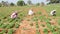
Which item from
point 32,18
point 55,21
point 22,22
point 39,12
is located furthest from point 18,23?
point 39,12

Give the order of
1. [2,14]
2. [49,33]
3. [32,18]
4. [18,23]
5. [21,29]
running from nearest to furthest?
[49,33] < [21,29] < [18,23] < [32,18] < [2,14]

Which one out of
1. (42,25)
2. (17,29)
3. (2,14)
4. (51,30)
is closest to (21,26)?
(17,29)

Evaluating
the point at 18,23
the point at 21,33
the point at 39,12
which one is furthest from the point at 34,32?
the point at 39,12

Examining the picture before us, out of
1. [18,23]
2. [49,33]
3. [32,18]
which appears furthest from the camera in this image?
[32,18]

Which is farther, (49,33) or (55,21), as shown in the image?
(55,21)

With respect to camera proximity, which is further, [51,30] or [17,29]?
[17,29]

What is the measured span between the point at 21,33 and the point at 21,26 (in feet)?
4.71

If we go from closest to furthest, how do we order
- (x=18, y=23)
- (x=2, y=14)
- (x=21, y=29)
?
(x=21, y=29) → (x=18, y=23) → (x=2, y=14)

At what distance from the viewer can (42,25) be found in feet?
51.0

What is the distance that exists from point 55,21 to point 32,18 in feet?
7.91

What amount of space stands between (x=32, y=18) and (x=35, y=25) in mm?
2197

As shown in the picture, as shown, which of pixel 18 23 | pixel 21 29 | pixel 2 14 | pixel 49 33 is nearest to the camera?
pixel 49 33

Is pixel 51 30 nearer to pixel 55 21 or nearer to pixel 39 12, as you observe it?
pixel 55 21

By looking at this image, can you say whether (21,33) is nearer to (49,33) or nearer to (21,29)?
(21,29)
